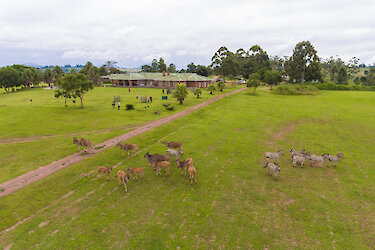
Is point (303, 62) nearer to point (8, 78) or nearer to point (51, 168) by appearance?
point (51, 168)

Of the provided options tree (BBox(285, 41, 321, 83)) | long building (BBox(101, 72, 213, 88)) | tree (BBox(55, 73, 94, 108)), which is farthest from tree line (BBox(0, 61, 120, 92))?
tree (BBox(285, 41, 321, 83))

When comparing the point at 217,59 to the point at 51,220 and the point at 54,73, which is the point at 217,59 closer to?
the point at 54,73

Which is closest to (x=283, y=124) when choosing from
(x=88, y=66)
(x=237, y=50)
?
(x=88, y=66)

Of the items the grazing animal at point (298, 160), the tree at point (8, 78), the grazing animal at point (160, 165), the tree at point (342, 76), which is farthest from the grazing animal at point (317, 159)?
the tree at point (342, 76)

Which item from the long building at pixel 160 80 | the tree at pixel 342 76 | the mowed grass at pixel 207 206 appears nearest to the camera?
the mowed grass at pixel 207 206

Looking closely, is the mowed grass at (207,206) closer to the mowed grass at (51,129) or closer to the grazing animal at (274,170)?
the grazing animal at (274,170)

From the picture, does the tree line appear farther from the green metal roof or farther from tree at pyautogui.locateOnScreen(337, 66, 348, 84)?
tree at pyautogui.locateOnScreen(337, 66, 348, 84)

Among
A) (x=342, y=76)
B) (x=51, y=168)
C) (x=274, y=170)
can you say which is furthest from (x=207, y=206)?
(x=342, y=76)
